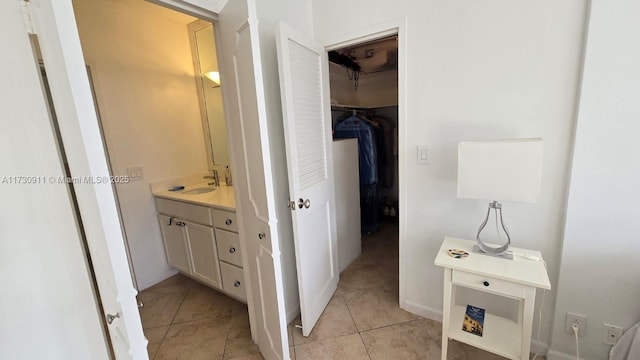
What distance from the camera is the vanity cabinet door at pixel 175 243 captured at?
2373mm

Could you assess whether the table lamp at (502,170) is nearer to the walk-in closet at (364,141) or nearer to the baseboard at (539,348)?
the baseboard at (539,348)

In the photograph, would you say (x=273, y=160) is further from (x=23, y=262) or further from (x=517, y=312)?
(x=517, y=312)

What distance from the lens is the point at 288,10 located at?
1.74 meters

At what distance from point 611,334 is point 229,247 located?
231 cm

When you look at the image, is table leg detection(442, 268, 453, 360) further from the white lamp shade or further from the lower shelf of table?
the white lamp shade

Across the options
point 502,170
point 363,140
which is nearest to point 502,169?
point 502,170

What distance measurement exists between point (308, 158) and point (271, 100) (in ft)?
1.44

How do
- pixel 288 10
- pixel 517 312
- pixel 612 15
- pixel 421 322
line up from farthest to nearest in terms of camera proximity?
1. pixel 421 322
2. pixel 288 10
3. pixel 517 312
4. pixel 612 15

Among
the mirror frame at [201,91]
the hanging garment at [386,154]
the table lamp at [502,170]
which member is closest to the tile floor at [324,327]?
the table lamp at [502,170]

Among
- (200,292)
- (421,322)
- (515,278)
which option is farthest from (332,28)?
(200,292)

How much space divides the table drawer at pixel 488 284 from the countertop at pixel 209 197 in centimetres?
148

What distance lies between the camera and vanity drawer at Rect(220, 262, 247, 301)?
1992 mm

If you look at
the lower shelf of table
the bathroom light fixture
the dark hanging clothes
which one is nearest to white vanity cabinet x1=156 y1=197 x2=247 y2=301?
the bathroom light fixture

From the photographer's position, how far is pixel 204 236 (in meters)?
2.14
